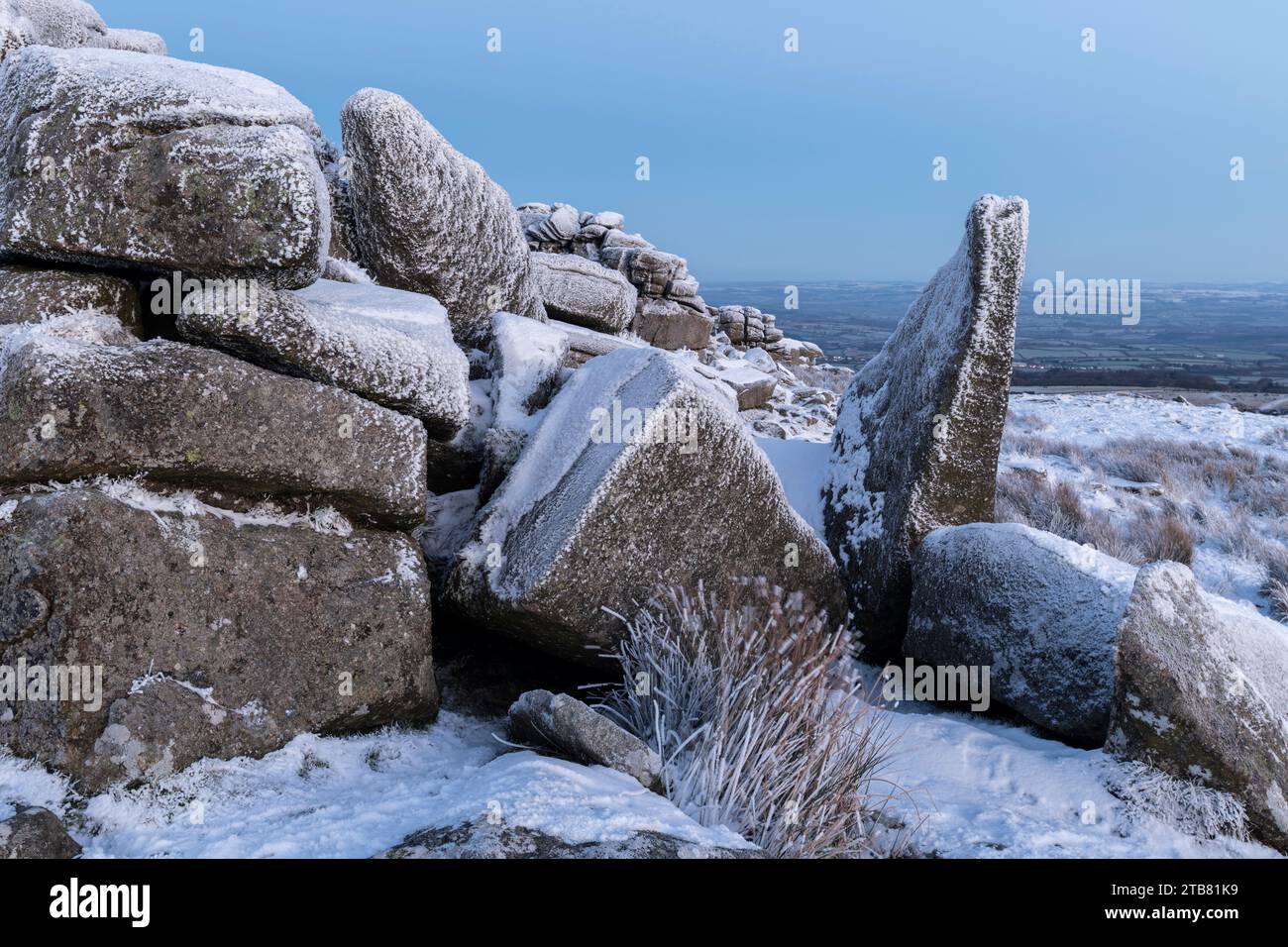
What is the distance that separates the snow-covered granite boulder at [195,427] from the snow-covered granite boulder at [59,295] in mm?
337

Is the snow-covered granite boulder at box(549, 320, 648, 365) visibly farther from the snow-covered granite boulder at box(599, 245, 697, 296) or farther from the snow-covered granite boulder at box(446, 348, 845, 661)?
the snow-covered granite boulder at box(599, 245, 697, 296)

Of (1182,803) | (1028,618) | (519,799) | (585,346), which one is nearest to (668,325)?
(585,346)

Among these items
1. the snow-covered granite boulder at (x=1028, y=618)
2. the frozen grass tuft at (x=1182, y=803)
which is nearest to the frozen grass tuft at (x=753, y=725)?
the snow-covered granite boulder at (x=1028, y=618)

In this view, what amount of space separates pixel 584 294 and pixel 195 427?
15.6 ft

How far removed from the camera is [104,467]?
3.21 m

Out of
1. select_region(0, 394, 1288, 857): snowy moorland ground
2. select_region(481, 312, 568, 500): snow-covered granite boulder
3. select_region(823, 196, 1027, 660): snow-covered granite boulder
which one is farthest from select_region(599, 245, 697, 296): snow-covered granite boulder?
select_region(0, 394, 1288, 857): snowy moorland ground

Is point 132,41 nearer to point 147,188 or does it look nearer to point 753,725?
point 147,188

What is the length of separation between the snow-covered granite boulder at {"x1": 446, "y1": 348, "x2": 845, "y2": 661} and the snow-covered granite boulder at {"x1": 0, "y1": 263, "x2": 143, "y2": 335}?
1715 mm

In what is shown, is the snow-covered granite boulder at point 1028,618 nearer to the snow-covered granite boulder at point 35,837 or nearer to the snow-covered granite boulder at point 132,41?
the snow-covered granite boulder at point 35,837

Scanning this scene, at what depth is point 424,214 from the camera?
520 cm

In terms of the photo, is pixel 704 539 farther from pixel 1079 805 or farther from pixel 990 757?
pixel 1079 805

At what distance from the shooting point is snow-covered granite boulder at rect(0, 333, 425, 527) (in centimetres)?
308
